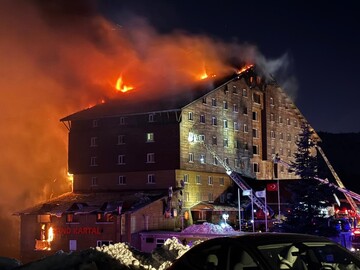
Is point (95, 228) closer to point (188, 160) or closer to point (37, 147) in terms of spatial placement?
point (188, 160)

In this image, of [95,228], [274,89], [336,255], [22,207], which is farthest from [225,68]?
[336,255]

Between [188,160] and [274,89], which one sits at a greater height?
[274,89]

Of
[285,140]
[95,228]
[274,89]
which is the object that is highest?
[274,89]

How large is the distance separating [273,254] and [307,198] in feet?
93.6

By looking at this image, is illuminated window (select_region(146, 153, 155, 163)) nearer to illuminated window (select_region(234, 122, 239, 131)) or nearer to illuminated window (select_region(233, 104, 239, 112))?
illuminated window (select_region(234, 122, 239, 131))

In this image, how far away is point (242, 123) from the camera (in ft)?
221

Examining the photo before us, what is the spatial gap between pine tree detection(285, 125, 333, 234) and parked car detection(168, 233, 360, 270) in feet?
90.6

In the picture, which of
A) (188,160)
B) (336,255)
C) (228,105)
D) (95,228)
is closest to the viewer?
(336,255)

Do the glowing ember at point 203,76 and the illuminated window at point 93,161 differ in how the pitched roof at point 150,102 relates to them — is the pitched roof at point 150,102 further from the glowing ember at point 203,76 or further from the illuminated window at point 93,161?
the glowing ember at point 203,76

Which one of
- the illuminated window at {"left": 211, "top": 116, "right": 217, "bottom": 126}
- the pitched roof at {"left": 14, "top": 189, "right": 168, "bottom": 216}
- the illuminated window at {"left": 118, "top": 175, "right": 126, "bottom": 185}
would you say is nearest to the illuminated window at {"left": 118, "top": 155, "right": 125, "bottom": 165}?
the illuminated window at {"left": 118, "top": 175, "right": 126, "bottom": 185}

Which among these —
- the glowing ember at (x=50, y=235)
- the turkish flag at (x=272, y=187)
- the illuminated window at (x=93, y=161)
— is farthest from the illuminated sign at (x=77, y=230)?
the turkish flag at (x=272, y=187)

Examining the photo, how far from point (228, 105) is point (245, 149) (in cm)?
647

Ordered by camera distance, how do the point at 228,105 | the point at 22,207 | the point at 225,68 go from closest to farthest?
the point at 228,105
the point at 225,68
the point at 22,207

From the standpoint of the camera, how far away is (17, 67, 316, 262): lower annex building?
178 ft
